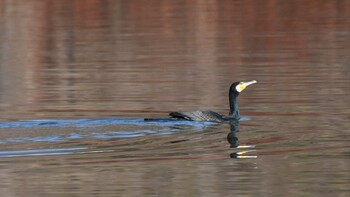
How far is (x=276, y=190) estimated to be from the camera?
432 inches

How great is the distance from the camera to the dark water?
461 inches

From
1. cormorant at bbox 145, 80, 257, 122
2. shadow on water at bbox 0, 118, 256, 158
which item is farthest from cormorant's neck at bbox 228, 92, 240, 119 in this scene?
shadow on water at bbox 0, 118, 256, 158

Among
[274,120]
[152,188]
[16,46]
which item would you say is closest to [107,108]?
[274,120]

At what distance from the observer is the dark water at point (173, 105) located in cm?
1170

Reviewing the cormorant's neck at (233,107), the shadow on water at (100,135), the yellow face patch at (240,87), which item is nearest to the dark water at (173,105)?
the shadow on water at (100,135)

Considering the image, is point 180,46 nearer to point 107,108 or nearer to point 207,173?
point 107,108

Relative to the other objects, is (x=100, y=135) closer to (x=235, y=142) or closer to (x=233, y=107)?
(x=235, y=142)

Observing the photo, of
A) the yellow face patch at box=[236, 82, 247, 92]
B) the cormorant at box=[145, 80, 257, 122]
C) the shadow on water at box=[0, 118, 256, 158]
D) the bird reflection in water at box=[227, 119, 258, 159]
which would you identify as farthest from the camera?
the yellow face patch at box=[236, 82, 247, 92]

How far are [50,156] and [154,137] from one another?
1713 mm

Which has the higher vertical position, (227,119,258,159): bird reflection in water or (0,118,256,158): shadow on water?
(0,118,256,158): shadow on water

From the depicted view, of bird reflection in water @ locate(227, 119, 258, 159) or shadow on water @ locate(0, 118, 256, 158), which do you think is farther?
shadow on water @ locate(0, 118, 256, 158)

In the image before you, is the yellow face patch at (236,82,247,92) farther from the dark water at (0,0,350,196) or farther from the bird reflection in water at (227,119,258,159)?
the bird reflection in water at (227,119,258,159)

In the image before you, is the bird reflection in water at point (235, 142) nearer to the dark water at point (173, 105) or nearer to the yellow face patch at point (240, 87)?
the dark water at point (173, 105)

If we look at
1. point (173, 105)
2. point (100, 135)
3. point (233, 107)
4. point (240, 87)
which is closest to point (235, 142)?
point (100, 135)
